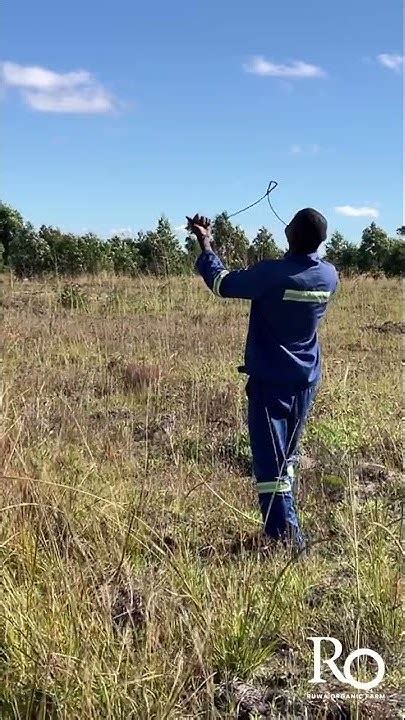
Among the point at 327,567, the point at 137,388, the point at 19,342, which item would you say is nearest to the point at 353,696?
the point at 327,567

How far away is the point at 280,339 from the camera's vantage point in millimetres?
3789

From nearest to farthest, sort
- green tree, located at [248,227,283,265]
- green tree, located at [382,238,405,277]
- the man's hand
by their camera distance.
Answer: the man's hand, green tree, located at [248,227,283,265], green tree, located at [382,238,405,277]

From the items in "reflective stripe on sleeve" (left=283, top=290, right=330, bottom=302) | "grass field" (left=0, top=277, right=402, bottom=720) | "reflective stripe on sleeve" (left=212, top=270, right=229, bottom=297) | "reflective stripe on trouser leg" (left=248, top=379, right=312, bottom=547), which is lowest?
"grass field" (left=0, top=277, right=402, bottom=720)

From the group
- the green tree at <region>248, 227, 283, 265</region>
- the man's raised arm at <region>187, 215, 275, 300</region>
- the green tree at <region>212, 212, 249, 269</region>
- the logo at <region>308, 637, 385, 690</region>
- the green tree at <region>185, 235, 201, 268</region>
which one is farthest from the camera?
the green tree at <region>185, 235, 201, 268</region>

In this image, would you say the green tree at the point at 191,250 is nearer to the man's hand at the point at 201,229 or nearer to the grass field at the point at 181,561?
the grass field at the point at 181,561

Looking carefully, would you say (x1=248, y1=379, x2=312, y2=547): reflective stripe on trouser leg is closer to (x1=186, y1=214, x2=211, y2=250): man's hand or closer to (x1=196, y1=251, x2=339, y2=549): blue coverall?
(x1=196, y1=251, x2=339, y2=549): blue coverall

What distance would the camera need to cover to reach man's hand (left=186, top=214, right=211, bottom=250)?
12.8 feet

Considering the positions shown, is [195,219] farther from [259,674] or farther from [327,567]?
[259,674]

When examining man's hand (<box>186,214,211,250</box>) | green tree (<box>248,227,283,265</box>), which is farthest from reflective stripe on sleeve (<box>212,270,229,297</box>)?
green tree (<box>248,227,283,265</box>)

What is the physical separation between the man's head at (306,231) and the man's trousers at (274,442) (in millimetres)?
686

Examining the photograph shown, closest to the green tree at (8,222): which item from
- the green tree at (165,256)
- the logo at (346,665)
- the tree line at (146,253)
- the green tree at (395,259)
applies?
the tree line at (146,253)

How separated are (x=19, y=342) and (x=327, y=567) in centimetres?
542

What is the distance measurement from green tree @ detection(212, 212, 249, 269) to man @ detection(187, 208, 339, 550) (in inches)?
43.0

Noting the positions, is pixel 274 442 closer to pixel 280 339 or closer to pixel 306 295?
pixel 280 339
